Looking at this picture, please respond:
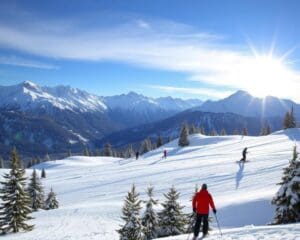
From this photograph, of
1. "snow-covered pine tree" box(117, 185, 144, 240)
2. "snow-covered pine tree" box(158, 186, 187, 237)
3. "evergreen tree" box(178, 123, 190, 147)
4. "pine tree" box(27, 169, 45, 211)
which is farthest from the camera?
"evergreen tree" box(178, 123, 190, 147)

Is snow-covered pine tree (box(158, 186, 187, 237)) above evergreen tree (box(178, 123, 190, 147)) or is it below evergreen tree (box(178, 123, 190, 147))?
below

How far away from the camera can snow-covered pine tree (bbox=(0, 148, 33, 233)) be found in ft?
96.0

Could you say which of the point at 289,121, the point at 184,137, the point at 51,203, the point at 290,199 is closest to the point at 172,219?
the point at 290,199

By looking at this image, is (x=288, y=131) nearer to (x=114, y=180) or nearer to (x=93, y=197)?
(x=114, y=180)

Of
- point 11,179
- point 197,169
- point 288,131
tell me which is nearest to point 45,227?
point 11,179

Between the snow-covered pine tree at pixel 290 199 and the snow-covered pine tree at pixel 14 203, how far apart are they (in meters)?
19.8

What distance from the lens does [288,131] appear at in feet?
249

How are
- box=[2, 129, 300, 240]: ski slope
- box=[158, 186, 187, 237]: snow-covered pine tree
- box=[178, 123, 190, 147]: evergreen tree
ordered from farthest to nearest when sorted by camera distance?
box=[178, 123, 190, 147]: evergreen tree, box=[2, 129, 300, 240]: ski slope, box=[158, 186, 187, 237]: snow-covered pine tree

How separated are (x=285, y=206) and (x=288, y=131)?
62.2 m

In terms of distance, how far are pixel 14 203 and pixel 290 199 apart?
21.4 m

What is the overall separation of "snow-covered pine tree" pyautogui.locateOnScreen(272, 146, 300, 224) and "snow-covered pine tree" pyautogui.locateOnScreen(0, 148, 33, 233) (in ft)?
64.8

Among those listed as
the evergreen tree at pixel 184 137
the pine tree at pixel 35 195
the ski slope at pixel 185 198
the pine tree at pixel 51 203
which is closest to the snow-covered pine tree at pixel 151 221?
the ski slope at pixel 185 198

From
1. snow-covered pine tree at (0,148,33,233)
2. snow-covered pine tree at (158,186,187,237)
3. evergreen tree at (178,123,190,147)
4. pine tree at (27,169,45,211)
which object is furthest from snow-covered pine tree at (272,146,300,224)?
evergreen tree at (178,123,190,147)

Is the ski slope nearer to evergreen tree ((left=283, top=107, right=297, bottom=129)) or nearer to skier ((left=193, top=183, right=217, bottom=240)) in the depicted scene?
skier ((left=193, top=183, right=217, bottom=240))
